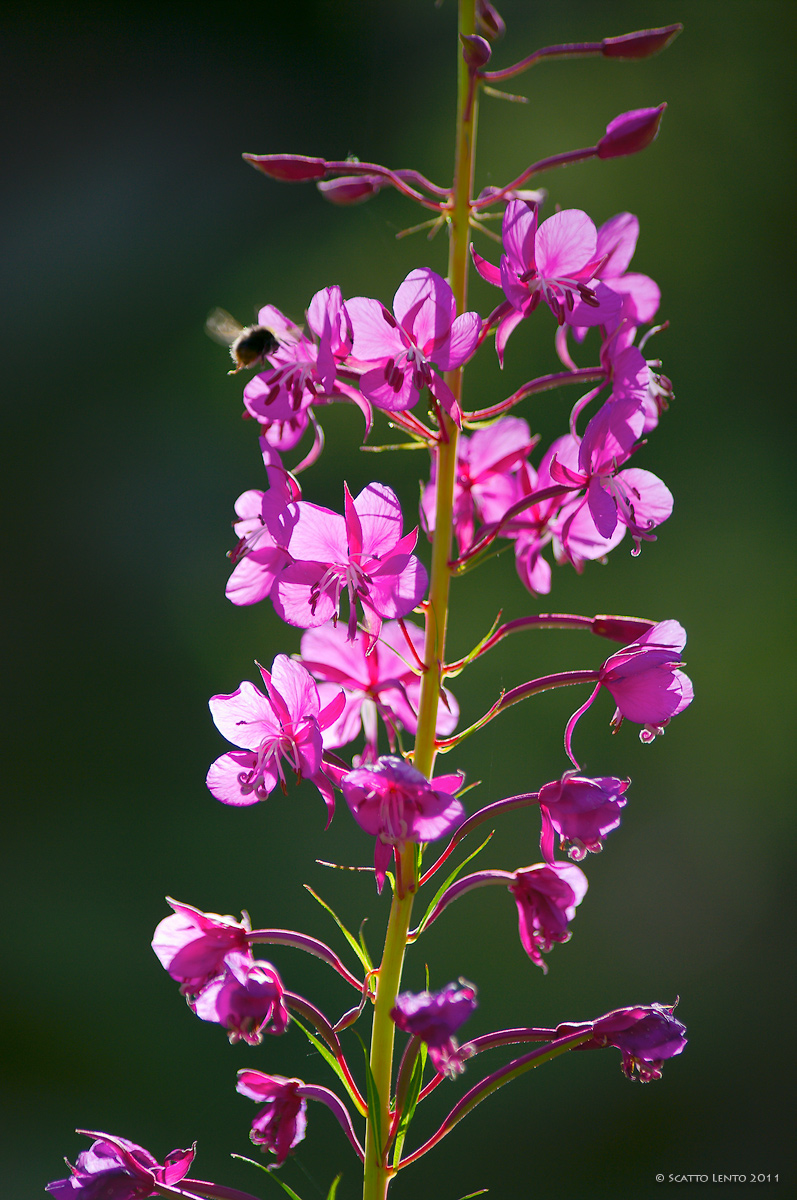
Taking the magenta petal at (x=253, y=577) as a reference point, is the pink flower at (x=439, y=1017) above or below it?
below

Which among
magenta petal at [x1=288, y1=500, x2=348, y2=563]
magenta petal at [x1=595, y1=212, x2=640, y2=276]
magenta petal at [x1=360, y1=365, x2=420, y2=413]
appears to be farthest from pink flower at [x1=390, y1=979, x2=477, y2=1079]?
magenta petal at [x1=595, y1=212, x2=640, y2=276]

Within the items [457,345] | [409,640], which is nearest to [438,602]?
[409,640]

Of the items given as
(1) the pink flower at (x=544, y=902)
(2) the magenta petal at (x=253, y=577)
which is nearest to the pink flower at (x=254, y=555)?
(2) the magenta petal at (x=253, y=577)

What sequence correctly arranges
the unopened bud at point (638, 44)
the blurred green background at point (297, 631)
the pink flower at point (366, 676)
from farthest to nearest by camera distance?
the blurred green background at point (297, 631)
the pink flower at point (366, 676)
the unopened bud at point (638, 44)

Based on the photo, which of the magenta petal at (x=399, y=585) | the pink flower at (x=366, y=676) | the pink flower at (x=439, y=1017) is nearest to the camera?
the pink flower at (x=439, y=1017)

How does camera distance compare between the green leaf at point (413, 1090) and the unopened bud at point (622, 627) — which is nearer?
the green leaf at point (413, 1090)

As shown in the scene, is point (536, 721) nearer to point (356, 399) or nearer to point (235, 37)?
point (356, 399)

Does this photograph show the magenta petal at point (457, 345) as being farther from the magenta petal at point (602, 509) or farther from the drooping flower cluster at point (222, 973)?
the drooping flower cluster at point (222, 973)
